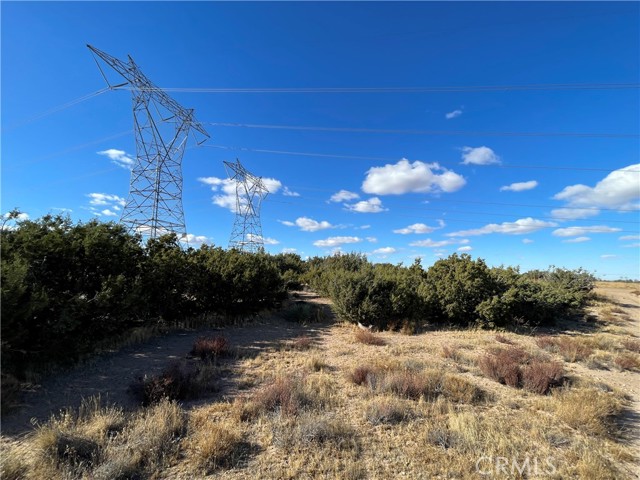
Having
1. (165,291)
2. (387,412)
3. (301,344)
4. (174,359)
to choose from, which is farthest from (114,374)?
(387,412)

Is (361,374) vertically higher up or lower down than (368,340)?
lower down

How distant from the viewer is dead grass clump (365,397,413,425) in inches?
182

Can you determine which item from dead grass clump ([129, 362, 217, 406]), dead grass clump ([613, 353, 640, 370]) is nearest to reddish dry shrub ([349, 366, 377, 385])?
dead grass clump ([129, 362, 217, 406])

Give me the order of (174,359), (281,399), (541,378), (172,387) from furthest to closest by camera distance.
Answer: (174,359), (541,378), (172,387), (281,399)

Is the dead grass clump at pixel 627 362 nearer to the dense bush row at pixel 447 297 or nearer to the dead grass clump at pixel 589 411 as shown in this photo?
the dead grass clump at pixel 589 411

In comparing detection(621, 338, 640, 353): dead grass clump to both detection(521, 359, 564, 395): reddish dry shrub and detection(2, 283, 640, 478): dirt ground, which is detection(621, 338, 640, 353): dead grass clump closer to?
detection(2, 283, 640, 478): dirt ground

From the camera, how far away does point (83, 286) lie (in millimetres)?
6965

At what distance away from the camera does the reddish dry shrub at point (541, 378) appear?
5.91 meters

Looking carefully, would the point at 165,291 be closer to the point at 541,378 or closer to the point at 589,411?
the point at 541,378

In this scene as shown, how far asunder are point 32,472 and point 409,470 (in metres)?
4.06

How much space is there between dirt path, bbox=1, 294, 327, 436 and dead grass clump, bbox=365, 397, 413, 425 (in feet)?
12.3

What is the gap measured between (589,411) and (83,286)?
9.81 meters

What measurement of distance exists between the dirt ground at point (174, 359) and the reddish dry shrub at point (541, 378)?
2.10ft

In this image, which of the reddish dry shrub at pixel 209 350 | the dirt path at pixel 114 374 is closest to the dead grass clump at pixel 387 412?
the dirt path at pixel 114 374
